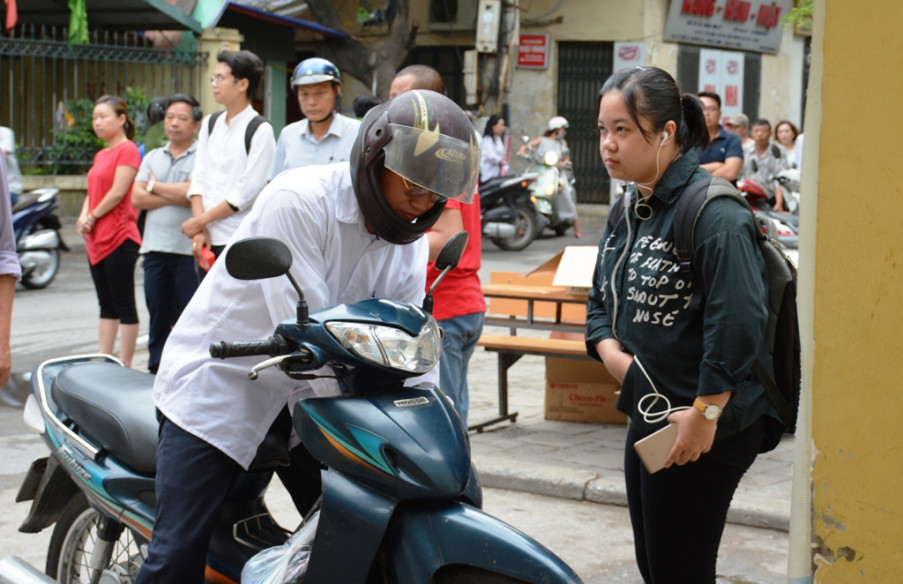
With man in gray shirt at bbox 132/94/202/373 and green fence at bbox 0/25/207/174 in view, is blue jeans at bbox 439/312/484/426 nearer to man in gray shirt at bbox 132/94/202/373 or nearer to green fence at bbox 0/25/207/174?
man in gray shirt at bbox 132/94/202/373

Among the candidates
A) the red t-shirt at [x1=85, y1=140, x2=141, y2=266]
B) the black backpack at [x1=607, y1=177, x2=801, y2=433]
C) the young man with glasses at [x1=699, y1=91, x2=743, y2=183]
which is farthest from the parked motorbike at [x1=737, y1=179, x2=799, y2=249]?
the black backpack at [x1=607, y1=177, x2=801, y2=433]

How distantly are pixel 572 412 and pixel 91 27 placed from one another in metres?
14.8

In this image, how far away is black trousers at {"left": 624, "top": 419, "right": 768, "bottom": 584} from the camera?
9.81ft

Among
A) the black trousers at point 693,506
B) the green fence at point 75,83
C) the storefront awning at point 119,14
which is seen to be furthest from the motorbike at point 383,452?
the storefront awning at point 119,14

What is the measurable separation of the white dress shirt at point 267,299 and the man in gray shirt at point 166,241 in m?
4.17

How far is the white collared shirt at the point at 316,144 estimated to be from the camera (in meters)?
5.81

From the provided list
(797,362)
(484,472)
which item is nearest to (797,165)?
(484,472)

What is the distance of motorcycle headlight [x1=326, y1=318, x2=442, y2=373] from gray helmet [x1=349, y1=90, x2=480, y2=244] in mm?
296

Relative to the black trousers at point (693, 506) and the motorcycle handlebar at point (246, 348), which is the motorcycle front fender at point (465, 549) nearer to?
the motorcycle handlebar at point (246, 348)

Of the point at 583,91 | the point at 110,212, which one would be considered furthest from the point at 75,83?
the point at 583,91

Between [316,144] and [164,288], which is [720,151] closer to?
[316,144]

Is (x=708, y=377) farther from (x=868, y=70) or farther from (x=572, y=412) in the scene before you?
(x=572, y=412)

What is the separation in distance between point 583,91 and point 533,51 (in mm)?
1253

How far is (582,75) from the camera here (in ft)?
76.2
